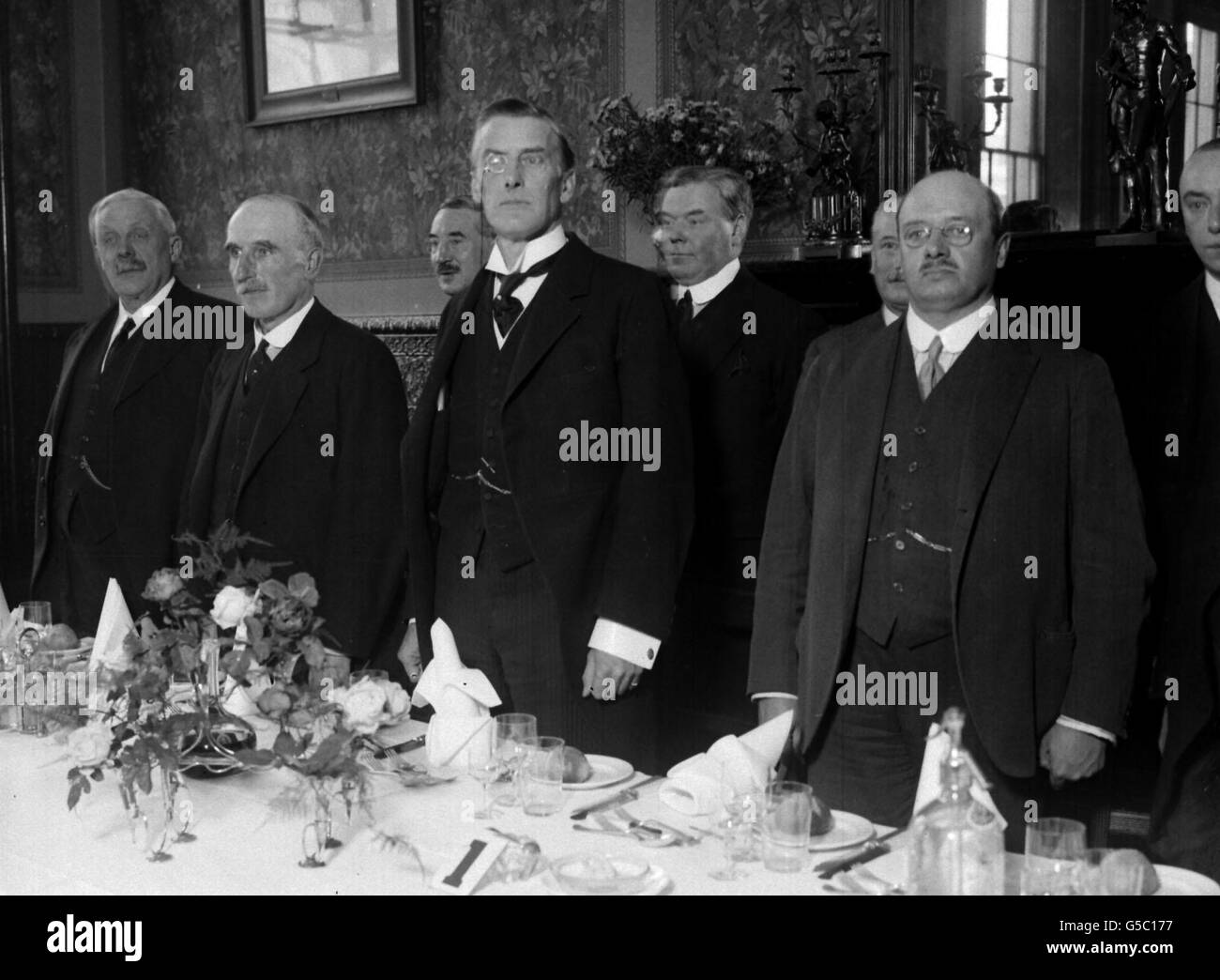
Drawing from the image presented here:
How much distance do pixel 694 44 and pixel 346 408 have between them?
2600 mm

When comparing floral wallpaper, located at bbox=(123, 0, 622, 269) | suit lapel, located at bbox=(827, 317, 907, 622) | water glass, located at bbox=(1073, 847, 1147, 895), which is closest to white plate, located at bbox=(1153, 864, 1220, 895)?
water glass, located at bbox=(1073, 847, 1147, 895)

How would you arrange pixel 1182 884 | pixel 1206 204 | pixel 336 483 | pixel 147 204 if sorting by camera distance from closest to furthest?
1. pixel 1182 884
2. pixel 1206 204
3. pixel 336 483
4. pixel 147 204

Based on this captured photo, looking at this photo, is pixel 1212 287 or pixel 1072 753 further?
pixel 1212 287

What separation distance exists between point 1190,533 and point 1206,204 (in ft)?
2.07

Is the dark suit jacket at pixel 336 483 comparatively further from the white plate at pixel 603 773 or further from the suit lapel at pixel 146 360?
the white plate at pixel 603 773

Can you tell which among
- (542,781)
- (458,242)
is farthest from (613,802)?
(458,242)

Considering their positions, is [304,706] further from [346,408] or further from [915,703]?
[346,408]

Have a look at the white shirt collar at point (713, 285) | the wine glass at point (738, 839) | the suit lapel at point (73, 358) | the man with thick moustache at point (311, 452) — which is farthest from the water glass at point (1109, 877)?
the suit lapel at point (73, 358)

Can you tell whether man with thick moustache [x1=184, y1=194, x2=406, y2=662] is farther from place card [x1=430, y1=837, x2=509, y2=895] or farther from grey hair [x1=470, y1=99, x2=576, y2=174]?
place card [x1=430, y1=837, x2=509, y2=895]

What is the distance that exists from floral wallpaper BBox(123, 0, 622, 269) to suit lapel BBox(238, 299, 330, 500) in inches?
97.1

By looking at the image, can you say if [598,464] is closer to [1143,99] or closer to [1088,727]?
[1088,727]

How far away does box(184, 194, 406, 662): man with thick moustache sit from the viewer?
309 centimetres

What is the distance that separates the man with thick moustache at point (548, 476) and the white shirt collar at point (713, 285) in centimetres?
104

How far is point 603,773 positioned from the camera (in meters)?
2.11
